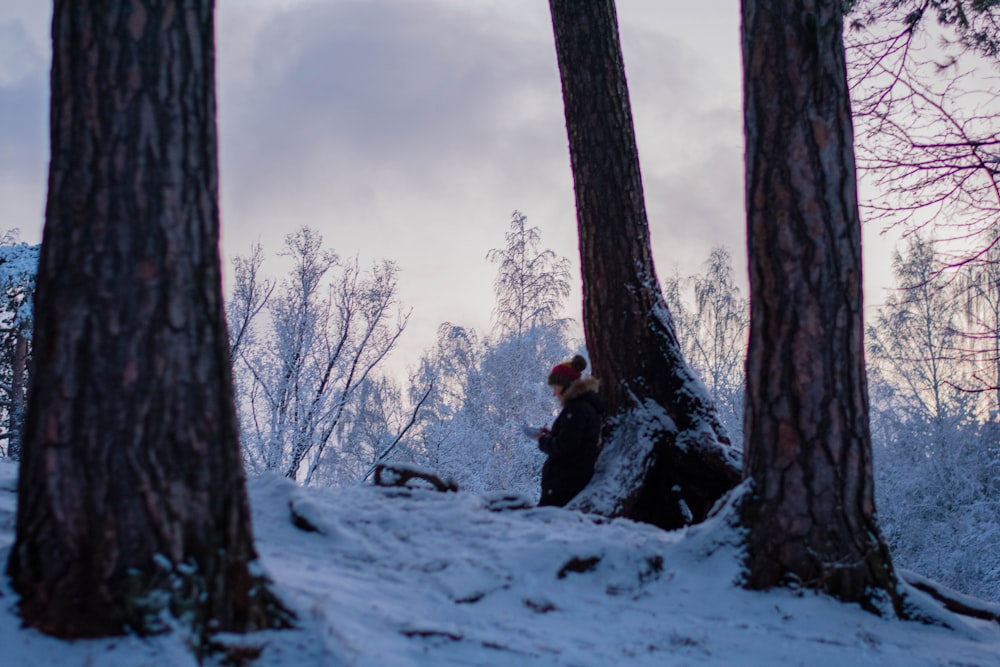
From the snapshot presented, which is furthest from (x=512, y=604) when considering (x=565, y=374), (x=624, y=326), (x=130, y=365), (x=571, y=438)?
(x=624, y=326)

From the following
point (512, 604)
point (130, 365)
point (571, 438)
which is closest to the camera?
point (130, 365)

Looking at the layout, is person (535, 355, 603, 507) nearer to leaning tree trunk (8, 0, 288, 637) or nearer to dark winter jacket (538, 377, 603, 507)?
dark winter jacket (538, 377, 603, 507)

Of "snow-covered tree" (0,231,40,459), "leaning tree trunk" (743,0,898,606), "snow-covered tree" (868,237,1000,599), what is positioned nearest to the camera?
"leaning tree trunk" (743,0,898,606)

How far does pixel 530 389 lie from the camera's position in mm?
21359

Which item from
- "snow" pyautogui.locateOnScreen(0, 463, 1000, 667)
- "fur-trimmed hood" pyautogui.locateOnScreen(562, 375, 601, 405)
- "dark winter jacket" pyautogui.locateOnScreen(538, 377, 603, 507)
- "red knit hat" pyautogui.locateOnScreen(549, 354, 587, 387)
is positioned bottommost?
"snow" pyautogui.locateOnScreen(0, 463, 1000, 667)

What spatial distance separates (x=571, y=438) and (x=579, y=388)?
15.4 inches

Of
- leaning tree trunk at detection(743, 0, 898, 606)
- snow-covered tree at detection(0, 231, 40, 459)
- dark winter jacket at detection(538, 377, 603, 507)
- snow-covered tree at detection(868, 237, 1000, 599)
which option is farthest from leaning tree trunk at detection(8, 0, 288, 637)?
snow-covered tree at detection(868, 237, 1000, 599)

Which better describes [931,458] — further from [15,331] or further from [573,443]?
[15,331]

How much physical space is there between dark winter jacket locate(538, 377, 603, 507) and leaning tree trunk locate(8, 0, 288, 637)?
3.44m

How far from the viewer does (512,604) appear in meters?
3.40

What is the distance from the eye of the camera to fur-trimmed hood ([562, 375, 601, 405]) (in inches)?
231

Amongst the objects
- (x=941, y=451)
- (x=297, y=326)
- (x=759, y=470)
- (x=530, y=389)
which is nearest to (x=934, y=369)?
(x=941, y=451)

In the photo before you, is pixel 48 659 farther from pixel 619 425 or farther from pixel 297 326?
pixel 297 326

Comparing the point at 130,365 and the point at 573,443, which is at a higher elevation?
the point at 130,365
